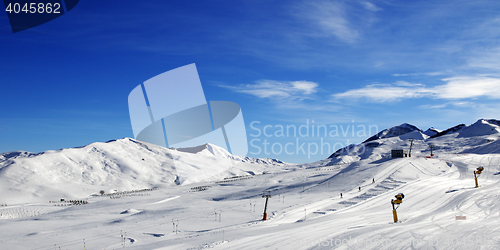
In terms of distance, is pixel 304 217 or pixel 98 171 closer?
pixel 304 217

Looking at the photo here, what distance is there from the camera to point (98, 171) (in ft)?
304

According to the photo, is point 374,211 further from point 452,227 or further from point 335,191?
point 335,191

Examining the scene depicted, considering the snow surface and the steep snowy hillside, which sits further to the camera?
the steep snowy hillside

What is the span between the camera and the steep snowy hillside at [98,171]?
70.4 metres

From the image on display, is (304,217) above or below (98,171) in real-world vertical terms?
below

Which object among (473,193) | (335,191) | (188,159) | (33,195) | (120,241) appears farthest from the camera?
(188,159)

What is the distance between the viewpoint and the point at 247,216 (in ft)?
105

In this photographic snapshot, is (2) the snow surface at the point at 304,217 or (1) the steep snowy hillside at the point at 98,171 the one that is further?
(1) the steep snowy hillside at the point at 98,171

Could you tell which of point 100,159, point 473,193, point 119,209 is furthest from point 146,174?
point 473,193

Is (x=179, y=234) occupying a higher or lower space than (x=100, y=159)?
lower

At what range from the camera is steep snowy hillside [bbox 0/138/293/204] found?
70.4m

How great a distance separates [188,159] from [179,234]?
112m

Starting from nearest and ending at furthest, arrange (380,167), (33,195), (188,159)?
(380,167)
(33,195)
(188,159)

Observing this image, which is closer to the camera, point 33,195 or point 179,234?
point 179,234
